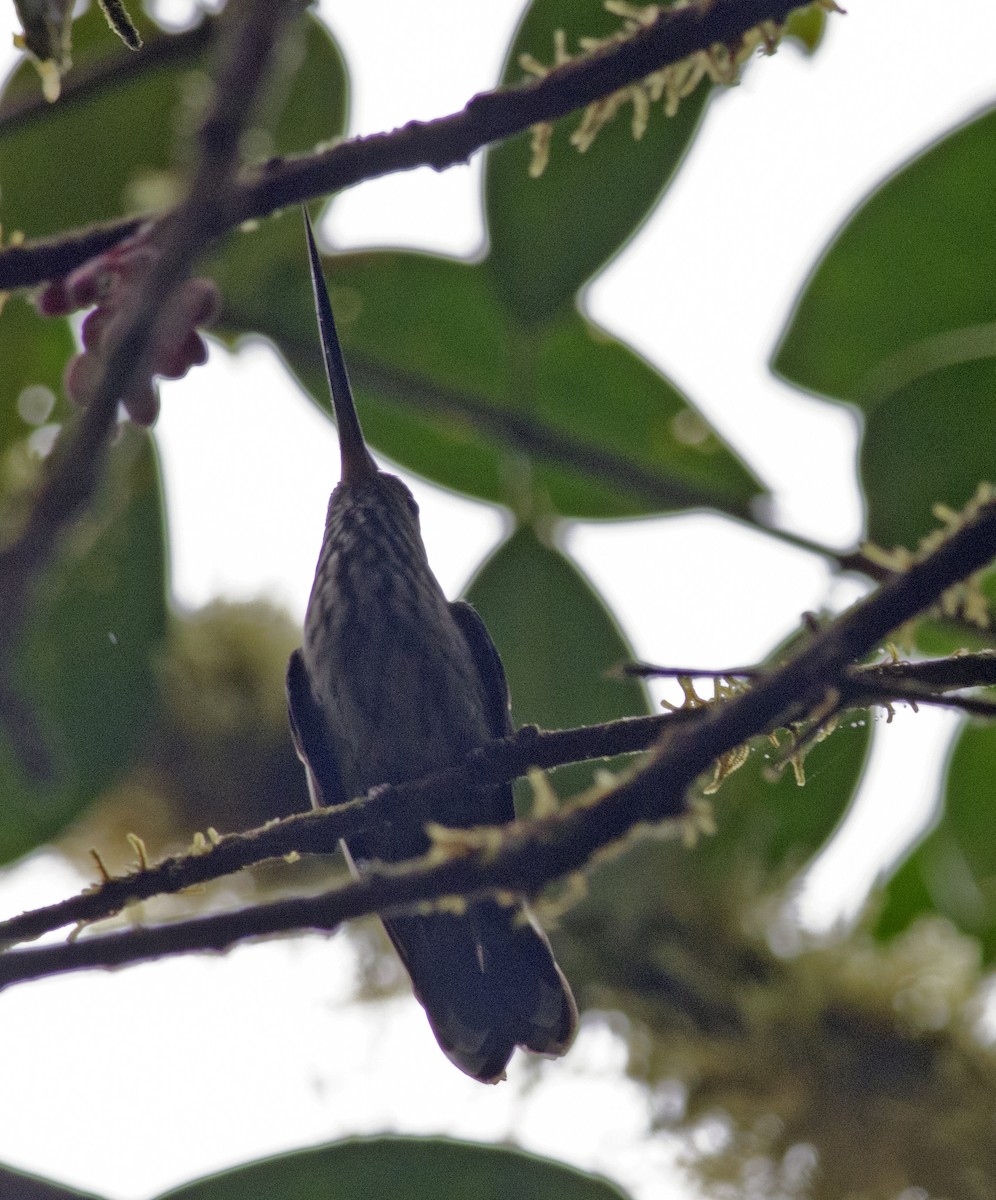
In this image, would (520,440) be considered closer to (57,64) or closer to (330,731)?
(330,731)

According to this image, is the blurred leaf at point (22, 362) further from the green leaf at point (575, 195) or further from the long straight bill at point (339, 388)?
the green leaf at point (575, 195)

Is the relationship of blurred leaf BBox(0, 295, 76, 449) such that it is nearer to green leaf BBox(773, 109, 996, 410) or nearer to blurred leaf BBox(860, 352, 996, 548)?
green leaf BBox(773, 109, 996, 410)

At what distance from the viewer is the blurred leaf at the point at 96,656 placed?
2.01 meters

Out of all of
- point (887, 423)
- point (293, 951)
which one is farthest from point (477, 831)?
point (293, 951)

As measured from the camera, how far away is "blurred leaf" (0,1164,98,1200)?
A: 3.43 feet

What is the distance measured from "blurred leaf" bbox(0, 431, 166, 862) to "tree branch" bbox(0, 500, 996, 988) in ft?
4.19

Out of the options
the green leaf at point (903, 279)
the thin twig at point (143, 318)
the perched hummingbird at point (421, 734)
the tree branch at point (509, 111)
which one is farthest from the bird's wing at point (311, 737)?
the thin twig at point (143, 318)

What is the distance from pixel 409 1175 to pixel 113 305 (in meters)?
0.99

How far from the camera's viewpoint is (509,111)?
976mm

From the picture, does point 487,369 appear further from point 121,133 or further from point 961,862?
point 961,862

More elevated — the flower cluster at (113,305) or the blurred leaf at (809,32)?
the blurred leaf at (809,32)

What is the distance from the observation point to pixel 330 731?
2227mm

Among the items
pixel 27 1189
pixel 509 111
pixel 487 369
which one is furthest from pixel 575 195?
pixel 27 1189

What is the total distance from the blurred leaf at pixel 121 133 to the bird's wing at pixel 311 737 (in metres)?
0.80
